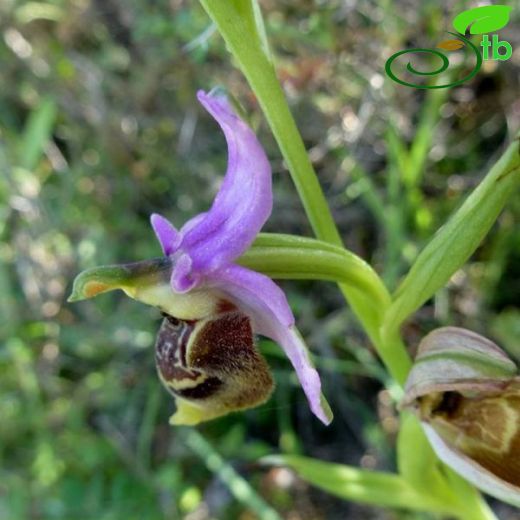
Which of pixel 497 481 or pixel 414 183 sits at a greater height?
pixel 497 481

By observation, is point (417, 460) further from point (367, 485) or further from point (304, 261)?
point (304, 261)

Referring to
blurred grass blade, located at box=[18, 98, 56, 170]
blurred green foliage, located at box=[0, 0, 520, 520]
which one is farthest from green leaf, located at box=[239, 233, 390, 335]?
blurred grass blade, located at box=[18, 98, 56, 170]

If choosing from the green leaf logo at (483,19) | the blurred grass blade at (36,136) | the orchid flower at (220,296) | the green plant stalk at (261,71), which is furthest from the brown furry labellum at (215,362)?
the blurred grass blade at (36,136)

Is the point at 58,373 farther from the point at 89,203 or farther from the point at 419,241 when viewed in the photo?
the point at 419,241

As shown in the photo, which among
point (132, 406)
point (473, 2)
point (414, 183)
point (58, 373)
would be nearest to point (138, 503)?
point (132, 406)

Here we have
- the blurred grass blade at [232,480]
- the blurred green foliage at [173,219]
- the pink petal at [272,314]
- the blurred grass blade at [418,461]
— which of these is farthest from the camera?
the blurred green foliage at [173,219]

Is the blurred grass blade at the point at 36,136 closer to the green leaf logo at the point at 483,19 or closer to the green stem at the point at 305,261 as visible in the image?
the green leaf logo at the point at 483,19

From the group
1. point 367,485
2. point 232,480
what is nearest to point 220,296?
point 367,485
